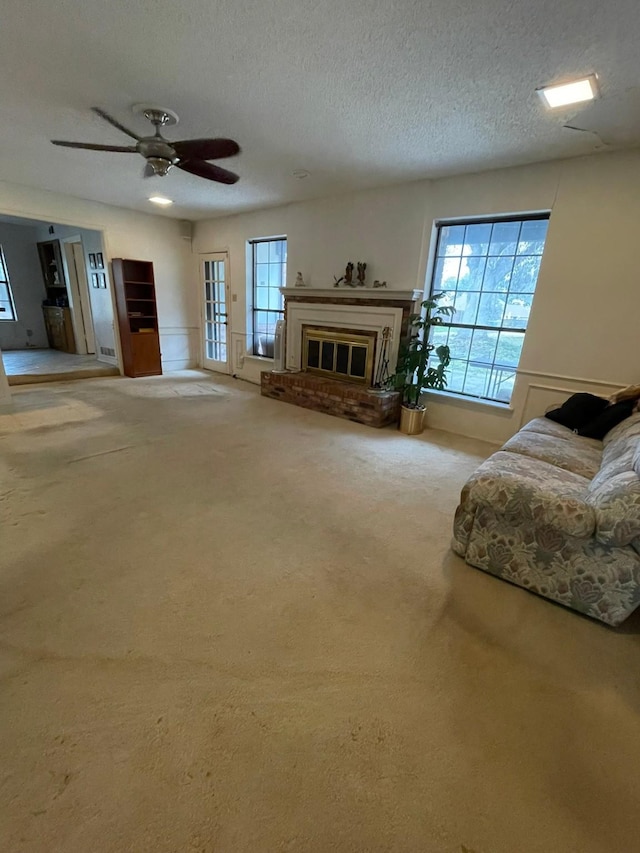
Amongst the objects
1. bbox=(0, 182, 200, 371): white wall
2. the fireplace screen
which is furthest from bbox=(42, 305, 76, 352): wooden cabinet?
the fireplace screen

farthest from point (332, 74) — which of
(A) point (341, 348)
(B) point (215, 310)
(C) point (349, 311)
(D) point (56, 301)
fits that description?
(D) point (56, 301)

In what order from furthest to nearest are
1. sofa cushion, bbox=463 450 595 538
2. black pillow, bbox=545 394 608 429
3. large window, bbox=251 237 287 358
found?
large window, bbox=251 237 287 358, black pillow, bbox=545 394 608 429, sofa cushion, bbox=463 450 595 538

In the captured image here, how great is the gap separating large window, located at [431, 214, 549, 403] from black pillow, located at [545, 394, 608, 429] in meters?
0.85

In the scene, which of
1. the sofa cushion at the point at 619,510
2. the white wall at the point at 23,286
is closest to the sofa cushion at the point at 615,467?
the sofa cushion at the point at 619,510

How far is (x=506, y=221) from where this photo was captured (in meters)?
3.55

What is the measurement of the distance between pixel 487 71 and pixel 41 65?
252 centimetres

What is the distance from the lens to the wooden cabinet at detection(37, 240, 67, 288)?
287 inches

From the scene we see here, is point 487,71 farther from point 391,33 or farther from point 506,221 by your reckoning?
point 506,221

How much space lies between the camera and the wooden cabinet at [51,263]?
23.9 ft

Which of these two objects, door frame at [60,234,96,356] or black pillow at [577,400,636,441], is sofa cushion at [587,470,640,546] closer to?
black pillow at [577,400,636,441]

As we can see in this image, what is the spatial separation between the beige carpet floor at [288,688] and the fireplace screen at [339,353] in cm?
229

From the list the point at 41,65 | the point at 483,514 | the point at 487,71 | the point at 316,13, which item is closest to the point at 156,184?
the point at 41,65

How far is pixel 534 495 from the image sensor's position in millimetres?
1733

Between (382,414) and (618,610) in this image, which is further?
(382,414)
